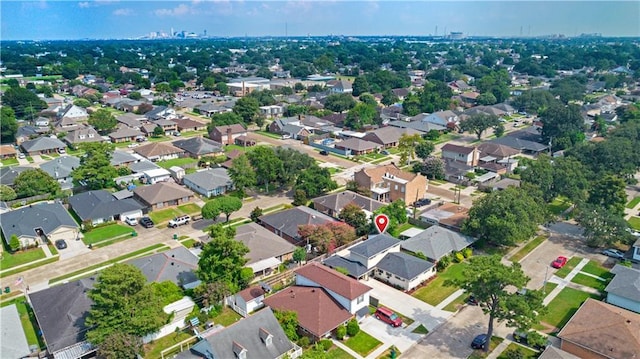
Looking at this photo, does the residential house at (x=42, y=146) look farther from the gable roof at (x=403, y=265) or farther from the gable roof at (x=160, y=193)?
the gable roof at (x=403, y=265)

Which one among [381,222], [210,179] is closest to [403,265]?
[381,222]

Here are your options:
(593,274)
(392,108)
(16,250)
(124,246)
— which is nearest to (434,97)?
(392,108)

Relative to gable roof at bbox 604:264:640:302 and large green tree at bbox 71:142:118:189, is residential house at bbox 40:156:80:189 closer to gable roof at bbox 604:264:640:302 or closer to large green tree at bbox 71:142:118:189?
large green tree at bbox 71:142:118:189

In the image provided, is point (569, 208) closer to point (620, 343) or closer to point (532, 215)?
point (532, 215)

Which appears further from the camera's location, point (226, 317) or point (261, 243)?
point (261, 243)

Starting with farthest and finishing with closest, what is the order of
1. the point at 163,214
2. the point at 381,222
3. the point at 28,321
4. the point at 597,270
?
1. the point at 163,214
2. the point at 381,222
3. the point at 597,270
4. the point at 28,321

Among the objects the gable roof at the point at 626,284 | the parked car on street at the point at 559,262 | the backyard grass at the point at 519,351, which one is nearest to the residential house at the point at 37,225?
the backyard grass at the point at 519,351

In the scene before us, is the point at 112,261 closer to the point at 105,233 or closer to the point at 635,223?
the point at 105,233
